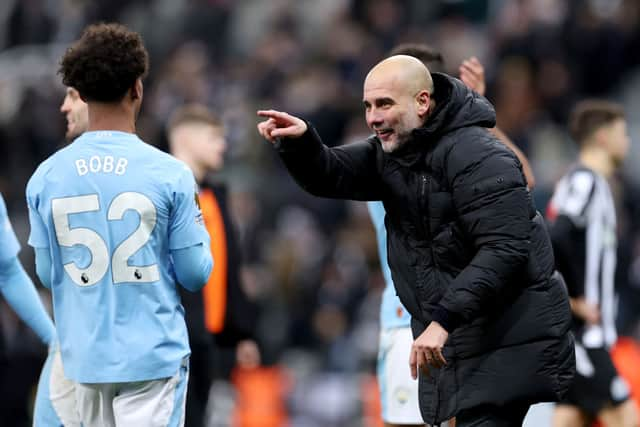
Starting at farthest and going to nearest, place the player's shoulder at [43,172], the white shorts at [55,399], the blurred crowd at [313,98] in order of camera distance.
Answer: the blurred crowd at [313,98] < the white shorts at [55,399] < the player's shoulder at [43,172]

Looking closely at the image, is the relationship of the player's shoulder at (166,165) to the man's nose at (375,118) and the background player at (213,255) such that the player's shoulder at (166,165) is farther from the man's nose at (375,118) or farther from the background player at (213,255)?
the background player at (213,255)

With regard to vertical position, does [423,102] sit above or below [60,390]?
above

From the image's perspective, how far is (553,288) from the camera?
191 inches

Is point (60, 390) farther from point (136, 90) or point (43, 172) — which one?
point (136, 90)

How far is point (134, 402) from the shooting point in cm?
462

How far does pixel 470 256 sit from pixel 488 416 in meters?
0.61

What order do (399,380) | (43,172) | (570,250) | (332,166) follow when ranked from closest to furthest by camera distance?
1. (43,172)
2. (332,166)
3. (399,380)
4. (570,250)

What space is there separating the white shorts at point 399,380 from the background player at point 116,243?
64.0 inches

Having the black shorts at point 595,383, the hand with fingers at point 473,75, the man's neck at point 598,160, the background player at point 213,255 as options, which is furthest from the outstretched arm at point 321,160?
the man's neck at point 598,160

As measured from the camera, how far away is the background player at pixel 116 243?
4.57 meters

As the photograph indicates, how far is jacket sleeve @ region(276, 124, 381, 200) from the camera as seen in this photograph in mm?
4797

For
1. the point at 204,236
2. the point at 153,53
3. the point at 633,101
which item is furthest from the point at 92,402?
the point at 153,53

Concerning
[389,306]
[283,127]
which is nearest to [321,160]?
[283,127]

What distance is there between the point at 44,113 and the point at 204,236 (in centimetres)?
1107
